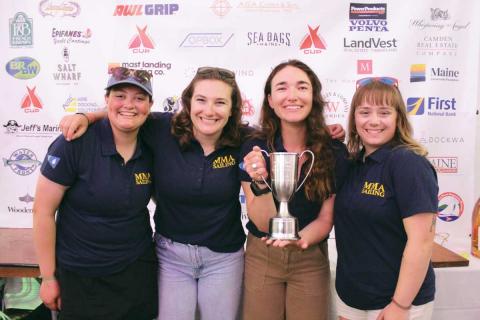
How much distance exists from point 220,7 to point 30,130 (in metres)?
1.78

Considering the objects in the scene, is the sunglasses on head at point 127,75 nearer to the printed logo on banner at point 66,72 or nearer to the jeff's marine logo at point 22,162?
the printed logo on banner at point 66,72

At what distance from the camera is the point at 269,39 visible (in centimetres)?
283

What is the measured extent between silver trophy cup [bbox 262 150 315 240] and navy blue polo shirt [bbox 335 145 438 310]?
0.67ft

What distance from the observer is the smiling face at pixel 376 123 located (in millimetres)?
1396

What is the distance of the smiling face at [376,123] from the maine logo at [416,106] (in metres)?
1.62

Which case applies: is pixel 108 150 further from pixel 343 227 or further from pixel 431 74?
pixel 431 74

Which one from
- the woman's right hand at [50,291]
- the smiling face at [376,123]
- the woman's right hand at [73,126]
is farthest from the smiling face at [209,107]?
the woman's right hand at [50,291]

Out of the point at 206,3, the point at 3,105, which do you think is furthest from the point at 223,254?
the point at 3,105

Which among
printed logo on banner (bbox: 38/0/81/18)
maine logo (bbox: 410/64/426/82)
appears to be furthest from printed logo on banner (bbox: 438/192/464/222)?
printed logo on banner (bbox: 38/0/81/18)

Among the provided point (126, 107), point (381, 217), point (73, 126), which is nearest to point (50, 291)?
point (73, 126)

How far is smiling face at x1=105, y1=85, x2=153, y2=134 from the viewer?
146 cm

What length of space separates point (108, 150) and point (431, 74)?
8.03 feet

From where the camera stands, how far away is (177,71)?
9.47ft

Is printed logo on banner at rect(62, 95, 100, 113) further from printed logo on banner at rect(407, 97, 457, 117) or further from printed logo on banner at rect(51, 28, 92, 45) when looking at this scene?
printed logo on banner at rect(407, 97, 457, 117)
